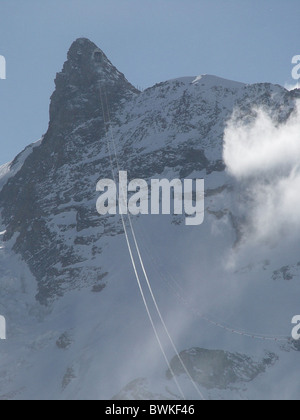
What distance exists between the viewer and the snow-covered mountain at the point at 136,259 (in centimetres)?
11838

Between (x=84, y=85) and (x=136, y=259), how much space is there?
167 ft

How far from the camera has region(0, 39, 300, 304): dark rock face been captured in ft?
490

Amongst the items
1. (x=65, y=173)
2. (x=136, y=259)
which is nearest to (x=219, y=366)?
(x=136, y=259)

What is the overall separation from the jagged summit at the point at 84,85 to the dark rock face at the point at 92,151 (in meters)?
0.19

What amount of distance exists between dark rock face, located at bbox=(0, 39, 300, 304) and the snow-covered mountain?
0.81 feet

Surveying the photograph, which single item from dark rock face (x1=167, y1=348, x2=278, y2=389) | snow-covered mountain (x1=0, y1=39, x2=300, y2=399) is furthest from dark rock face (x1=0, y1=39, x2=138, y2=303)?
dark rock face (x1=167, y1=348, x2=278, y2=389)

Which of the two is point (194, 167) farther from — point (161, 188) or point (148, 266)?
point (148, 266)

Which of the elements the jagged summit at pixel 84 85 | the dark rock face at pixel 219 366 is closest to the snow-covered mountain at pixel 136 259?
the dark rock face at pixel 219 366

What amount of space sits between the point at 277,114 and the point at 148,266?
Result: 129 feet

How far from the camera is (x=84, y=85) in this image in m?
182

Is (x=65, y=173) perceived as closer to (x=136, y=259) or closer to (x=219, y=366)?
(x=136, y=259)

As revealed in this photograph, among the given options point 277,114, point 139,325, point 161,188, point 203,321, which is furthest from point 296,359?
point 277,114

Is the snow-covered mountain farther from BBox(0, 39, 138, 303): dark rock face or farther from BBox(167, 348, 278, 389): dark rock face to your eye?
BBox(0, 39, 138, 303): dark rock face

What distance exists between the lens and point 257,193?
149125mm
